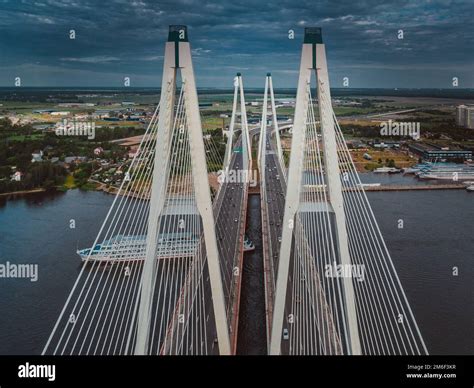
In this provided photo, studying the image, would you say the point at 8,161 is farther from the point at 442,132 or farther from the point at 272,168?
the point at 272,168

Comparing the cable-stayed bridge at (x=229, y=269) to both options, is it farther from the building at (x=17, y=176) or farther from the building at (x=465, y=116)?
the building at (x=17, y=176)

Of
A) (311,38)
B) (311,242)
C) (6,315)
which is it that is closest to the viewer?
(311,38)

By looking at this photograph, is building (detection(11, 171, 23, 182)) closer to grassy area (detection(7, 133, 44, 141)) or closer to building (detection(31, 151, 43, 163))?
building (detection(31, 151, 43, 163))

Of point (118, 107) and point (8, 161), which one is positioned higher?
point (118, 107)

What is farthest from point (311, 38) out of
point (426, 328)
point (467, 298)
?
point (467, 298)

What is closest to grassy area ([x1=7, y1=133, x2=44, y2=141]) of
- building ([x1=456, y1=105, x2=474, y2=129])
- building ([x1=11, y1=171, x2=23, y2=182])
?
building ([x1=11, y1=171, x2=23, y2=182])
